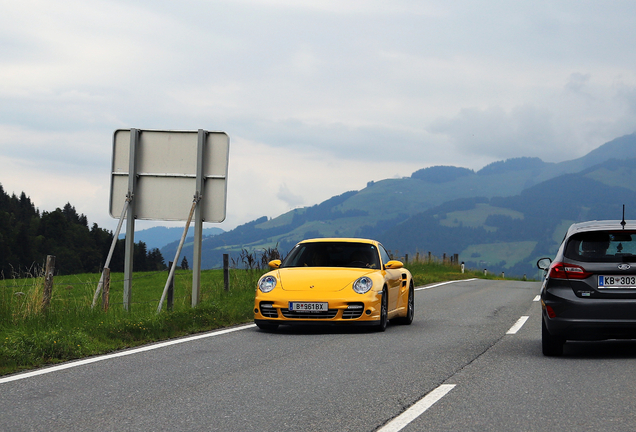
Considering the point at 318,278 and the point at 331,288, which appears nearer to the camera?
the point at 331,288

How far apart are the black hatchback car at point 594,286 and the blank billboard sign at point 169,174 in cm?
717

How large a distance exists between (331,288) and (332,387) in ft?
14.5

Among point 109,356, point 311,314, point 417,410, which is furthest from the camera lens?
point 311,314

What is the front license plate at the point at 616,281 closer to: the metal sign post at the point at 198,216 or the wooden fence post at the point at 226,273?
the metal sign post at the point at 198,216

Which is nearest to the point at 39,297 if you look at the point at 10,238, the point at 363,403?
the point at 363,403

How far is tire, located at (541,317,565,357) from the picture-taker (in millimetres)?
8773

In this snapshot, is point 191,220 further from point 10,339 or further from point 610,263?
point 610,263

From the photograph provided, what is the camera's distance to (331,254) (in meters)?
12.5

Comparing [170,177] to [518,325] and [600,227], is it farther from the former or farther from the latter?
[600,227]

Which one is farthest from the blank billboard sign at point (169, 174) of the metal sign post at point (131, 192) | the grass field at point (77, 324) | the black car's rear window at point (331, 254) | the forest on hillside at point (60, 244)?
the forest on hillside at point (60, 244)

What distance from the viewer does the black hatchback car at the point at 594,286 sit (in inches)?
330

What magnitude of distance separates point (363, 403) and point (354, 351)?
3181 millimetres

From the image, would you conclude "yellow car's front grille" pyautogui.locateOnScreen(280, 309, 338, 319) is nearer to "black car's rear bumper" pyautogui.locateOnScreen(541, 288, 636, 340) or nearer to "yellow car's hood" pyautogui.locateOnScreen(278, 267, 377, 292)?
"yellow car's hood" pyautogui.locateOnScreen(278, 267, 377, 292)

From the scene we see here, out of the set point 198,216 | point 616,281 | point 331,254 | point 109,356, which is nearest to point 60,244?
point 198,216
